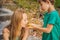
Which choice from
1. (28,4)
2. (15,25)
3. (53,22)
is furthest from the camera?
(28,4)

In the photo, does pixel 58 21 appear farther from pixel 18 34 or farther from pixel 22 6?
pixel 22 6

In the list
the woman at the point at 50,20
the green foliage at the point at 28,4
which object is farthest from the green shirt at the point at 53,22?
the green foliage at the point at 28,4

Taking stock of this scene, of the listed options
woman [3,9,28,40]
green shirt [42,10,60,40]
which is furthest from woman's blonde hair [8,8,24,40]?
green shirt [42,10,60,40]

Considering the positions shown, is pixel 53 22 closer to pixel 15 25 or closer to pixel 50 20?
pixel 50 20

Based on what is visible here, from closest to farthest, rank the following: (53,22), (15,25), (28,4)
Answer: (53,22), (15,25), (28,4)

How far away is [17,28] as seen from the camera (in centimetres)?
180

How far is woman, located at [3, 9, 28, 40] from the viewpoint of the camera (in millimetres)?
1754

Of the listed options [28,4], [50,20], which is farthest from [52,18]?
[28,4]

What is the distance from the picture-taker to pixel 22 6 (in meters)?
2.15

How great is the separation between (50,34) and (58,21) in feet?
0.43

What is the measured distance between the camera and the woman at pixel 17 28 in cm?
175

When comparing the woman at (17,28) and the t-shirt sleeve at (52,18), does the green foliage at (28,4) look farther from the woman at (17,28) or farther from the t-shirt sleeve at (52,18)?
the t-shirt sleeve at (52,18)

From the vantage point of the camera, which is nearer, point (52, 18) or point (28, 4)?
point (52, 18)

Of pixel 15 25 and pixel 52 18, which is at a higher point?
pixel 52 18
